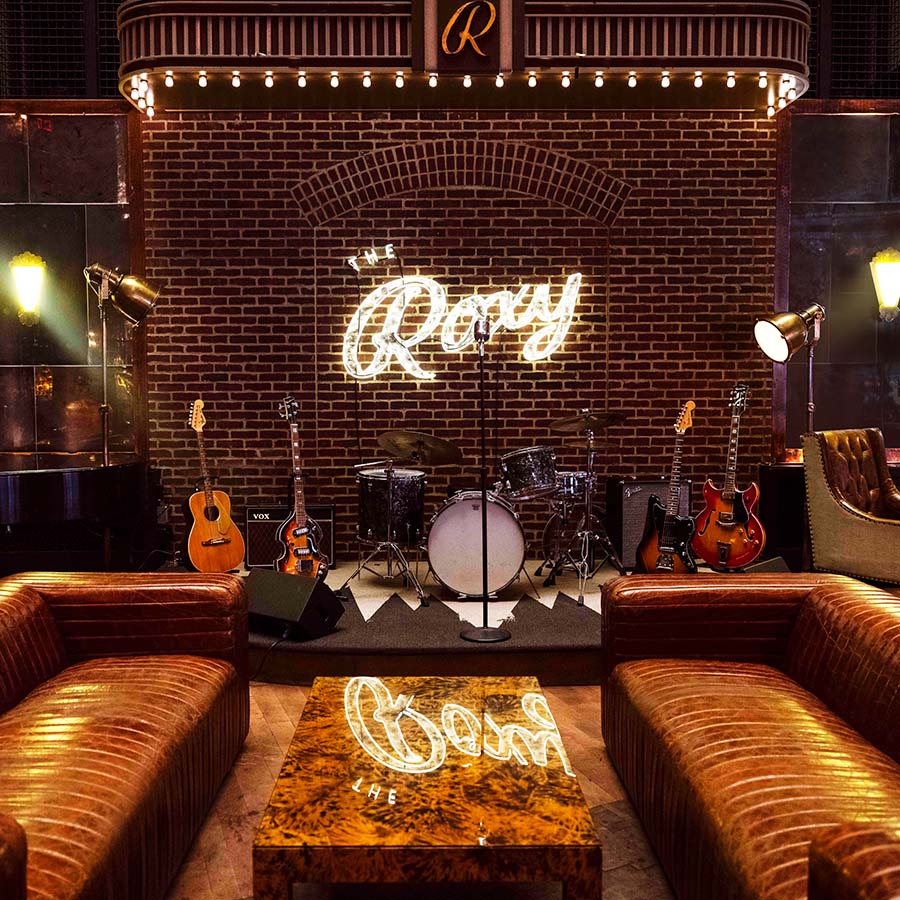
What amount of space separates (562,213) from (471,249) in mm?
692

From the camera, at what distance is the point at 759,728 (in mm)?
2641

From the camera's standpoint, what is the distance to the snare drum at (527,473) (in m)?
5.82

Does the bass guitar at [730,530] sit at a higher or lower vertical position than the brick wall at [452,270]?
lower

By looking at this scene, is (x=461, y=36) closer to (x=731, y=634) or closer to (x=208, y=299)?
(x=208, y=299)

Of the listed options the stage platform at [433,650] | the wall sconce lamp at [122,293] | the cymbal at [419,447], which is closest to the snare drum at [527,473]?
the cymbal at [419,447]

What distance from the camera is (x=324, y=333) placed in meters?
6.80

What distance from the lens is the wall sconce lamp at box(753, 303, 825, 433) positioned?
6211 millimetres

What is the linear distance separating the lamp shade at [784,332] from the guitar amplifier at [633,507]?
40.8 inches

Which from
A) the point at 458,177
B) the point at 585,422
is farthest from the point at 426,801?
the point at 458,177

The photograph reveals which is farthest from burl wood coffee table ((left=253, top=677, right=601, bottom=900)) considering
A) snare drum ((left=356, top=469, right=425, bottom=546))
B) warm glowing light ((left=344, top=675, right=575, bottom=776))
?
snare drum ((left=356, top=469, right=425, bottom=546))

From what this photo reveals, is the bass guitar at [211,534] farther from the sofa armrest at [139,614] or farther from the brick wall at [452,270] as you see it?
the sofa armrest at [139,614]

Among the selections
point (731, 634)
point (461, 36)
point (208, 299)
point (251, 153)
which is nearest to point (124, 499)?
point (208, 299)

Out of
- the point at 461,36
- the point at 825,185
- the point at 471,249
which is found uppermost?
the point at 461,36

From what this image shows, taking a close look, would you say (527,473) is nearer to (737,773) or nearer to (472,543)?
(472,543)
